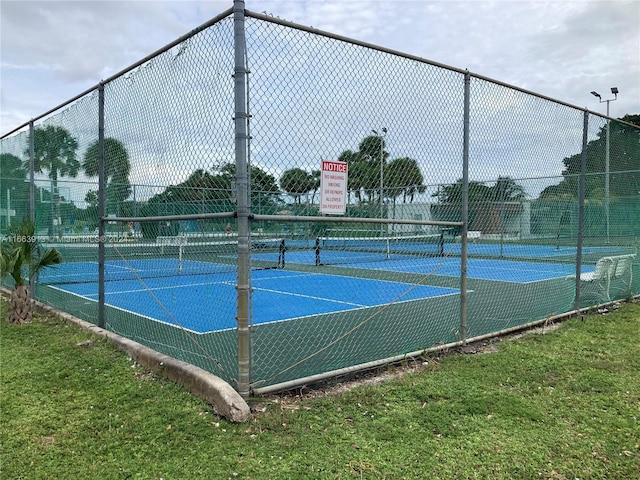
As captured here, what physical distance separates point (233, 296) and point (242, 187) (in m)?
6.65

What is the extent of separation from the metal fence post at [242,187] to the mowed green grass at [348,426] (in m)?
0.67

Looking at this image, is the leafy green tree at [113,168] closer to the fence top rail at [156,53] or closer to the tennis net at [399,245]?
the fence top rail at [156,53]

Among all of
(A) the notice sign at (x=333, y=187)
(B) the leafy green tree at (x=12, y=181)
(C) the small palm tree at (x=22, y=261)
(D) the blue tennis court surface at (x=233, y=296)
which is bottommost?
(D) the blue tennis court surface at (x=233, y=296)

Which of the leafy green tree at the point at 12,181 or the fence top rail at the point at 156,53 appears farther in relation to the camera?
the leafy green tree at the point at 12,181

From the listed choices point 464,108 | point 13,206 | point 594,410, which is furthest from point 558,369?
point 13,206

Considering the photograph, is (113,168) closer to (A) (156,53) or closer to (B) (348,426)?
(A) (156,53)

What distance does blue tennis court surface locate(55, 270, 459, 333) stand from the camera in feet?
26.7

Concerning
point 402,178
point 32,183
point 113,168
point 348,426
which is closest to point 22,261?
point 32,183

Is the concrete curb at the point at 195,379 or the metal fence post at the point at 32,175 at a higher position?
the metal fence post at the point at 32,175

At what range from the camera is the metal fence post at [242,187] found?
3693 millimetres

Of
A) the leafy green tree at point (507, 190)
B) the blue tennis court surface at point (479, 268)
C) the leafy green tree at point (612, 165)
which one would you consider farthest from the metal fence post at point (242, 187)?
the blue tennis court surface at point (479, 268)

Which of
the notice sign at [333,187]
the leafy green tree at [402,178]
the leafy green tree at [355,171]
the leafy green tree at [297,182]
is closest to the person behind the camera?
the leafy green tree at [297,182]

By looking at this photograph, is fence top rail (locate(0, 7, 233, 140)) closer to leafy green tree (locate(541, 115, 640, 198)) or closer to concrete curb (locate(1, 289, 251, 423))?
concrete curb (locate(1, 289, 251, 423))

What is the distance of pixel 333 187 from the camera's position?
4.37 meters
